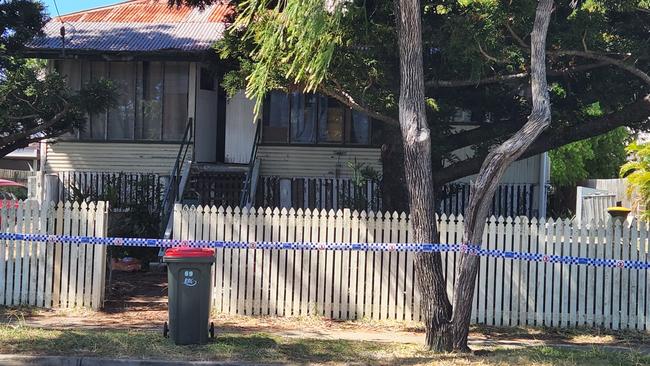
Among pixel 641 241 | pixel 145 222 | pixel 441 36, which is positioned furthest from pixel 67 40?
pixel 641 241

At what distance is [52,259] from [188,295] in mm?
3227

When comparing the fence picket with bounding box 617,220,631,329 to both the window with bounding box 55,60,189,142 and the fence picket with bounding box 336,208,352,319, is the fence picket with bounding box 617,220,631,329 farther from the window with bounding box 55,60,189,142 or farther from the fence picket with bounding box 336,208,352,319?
the window with bounding box 55,60,189,142

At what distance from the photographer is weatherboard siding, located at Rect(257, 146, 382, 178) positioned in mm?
16531

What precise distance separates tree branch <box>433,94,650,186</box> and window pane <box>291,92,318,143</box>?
5.25m

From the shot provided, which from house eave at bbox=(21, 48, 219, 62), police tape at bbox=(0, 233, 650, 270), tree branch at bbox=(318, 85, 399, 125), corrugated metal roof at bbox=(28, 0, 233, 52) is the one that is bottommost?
police tape at bbox=(0, 233, 650, 270)

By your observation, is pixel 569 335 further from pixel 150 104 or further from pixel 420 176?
pixel 150 104

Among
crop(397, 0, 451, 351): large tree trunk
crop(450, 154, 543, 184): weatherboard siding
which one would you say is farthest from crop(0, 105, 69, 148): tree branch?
crop(450, 154, 543, 184): weatherboard siding

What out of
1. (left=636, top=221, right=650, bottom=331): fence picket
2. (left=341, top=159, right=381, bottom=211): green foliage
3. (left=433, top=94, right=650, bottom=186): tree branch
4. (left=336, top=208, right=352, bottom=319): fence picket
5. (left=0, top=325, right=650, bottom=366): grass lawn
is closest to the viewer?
(left=0, top=325, right=650, bottom=366): grass lawn

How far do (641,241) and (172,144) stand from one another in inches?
413

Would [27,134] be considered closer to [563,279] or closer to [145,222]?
[145,222]

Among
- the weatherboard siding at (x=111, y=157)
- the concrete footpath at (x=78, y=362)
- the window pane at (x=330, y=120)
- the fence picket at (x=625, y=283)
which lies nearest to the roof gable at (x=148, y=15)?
the weatherboard siding at (x=111, y=157)

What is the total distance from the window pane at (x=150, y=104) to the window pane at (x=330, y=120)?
3753mm

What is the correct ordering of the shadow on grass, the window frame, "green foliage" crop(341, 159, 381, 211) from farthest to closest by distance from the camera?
the window frame
"green foliage" crop(341, 159, 381, 211)
the shadow on grass

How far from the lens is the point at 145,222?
48.2 ft
